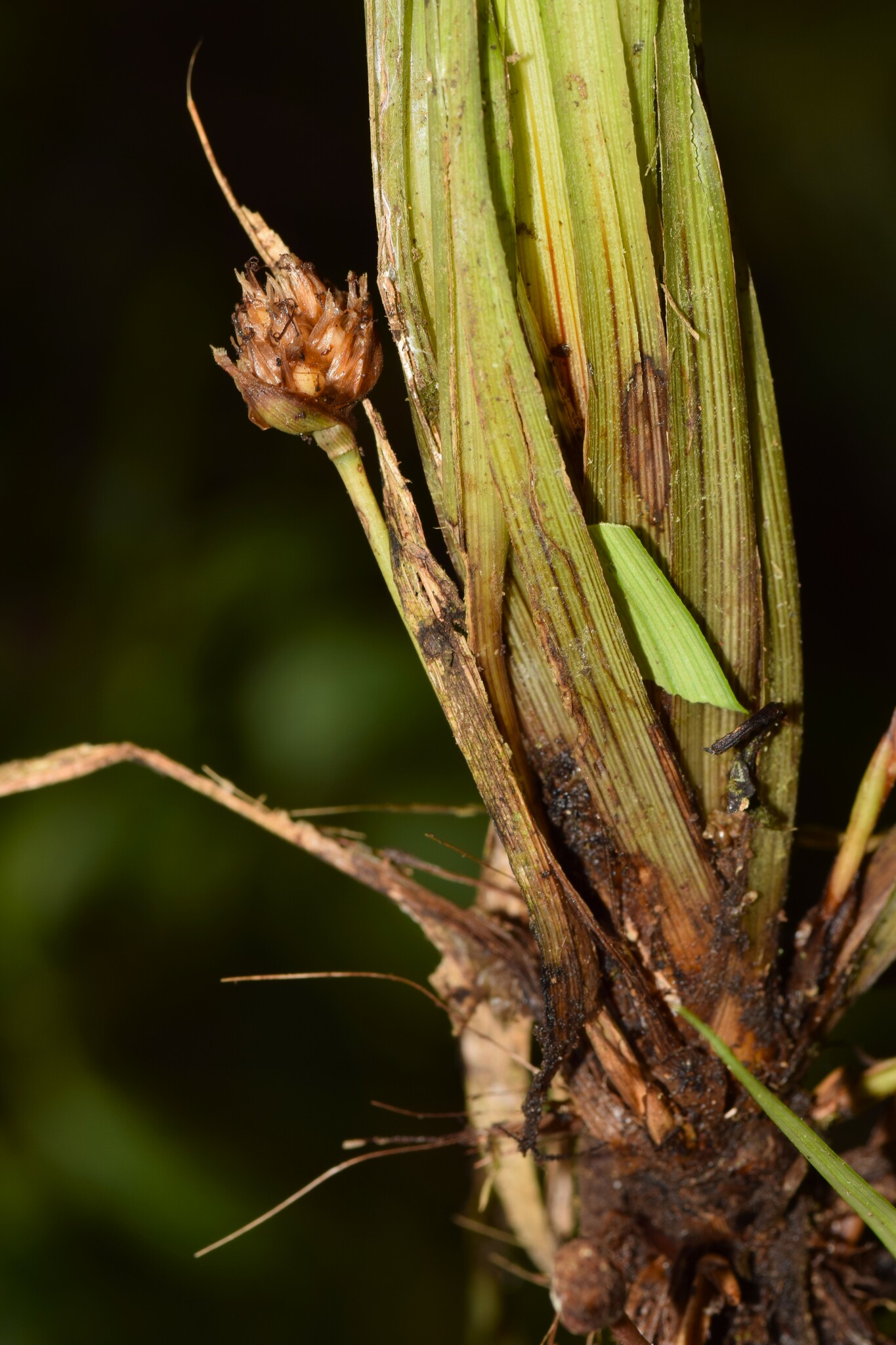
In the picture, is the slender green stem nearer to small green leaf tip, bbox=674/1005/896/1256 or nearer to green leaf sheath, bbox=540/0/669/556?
green leaf sheath, bbox=540/0/669/556

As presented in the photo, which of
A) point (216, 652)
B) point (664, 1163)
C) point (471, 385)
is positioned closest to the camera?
point (471, 385)

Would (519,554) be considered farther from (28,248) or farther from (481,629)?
(28,248)

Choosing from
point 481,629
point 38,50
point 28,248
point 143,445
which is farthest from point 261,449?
point 481,629

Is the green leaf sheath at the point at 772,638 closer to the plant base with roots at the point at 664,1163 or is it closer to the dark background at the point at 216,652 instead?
the plant base with roots at the point at 664,1163

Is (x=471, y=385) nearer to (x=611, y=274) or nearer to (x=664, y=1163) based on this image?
(x=611, y=274)

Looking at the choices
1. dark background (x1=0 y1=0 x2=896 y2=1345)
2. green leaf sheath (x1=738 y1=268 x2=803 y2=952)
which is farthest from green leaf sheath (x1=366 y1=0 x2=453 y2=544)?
dark background (x1=0 y1=0 x2=896 y2=1345)

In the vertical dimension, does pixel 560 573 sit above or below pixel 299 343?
below

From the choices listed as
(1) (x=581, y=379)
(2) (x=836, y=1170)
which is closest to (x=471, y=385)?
(1) (x=581, y=379)
